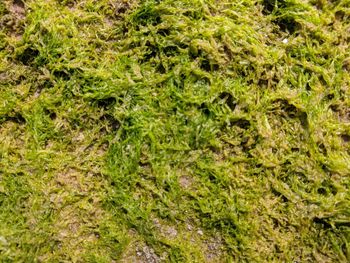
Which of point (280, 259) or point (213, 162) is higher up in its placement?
point (213, 162)

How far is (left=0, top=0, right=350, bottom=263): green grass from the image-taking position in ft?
8.83

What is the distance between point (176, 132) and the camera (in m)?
2.74

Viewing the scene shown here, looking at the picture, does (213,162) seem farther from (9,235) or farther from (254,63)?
(9,235)

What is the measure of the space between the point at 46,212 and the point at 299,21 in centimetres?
208

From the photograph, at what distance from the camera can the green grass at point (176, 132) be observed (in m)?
2.69

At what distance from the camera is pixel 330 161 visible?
2.72m

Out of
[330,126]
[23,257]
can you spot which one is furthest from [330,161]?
[23,257]

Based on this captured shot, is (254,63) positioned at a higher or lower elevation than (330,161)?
higher

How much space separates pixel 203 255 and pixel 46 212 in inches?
40.9

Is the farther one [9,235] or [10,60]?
[10,60]

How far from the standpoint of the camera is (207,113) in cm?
276

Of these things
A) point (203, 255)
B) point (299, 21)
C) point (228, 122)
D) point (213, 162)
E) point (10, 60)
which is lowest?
point (203, 255)

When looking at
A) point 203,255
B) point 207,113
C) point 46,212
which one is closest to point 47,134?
point 46,212

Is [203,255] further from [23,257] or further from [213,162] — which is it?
[23,257]
